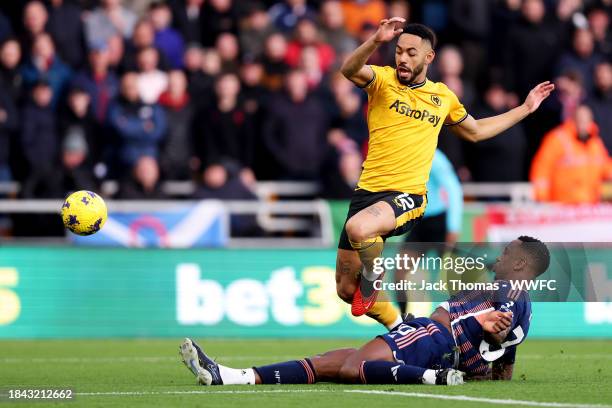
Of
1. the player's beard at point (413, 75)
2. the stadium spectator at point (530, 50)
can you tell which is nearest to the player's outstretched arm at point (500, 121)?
the player's beard at point (413, 75)

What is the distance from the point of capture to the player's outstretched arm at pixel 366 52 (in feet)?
33.2

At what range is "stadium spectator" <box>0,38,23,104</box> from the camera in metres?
18.3

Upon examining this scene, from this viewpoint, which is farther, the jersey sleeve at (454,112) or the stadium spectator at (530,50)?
the stadium spectator at (530,50)

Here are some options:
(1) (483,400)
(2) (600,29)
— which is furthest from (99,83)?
(1) (483,400)

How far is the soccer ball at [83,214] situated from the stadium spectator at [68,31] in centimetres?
755

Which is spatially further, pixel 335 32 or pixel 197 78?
pixel 335 32

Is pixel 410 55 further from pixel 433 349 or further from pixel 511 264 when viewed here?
pixel 433 349

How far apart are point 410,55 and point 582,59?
9772 mm

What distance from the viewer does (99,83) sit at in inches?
741

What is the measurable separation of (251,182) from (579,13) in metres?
6.43

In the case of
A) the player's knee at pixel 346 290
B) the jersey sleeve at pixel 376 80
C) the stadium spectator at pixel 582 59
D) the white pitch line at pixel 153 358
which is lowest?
the white pitch line at pixel 153 358

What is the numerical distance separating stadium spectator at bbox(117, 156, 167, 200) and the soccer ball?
5.85m

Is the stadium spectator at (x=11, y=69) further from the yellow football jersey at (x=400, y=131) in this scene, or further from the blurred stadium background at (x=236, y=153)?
the yellow football jersey at (x=400, y=131)

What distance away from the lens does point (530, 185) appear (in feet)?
62.7
